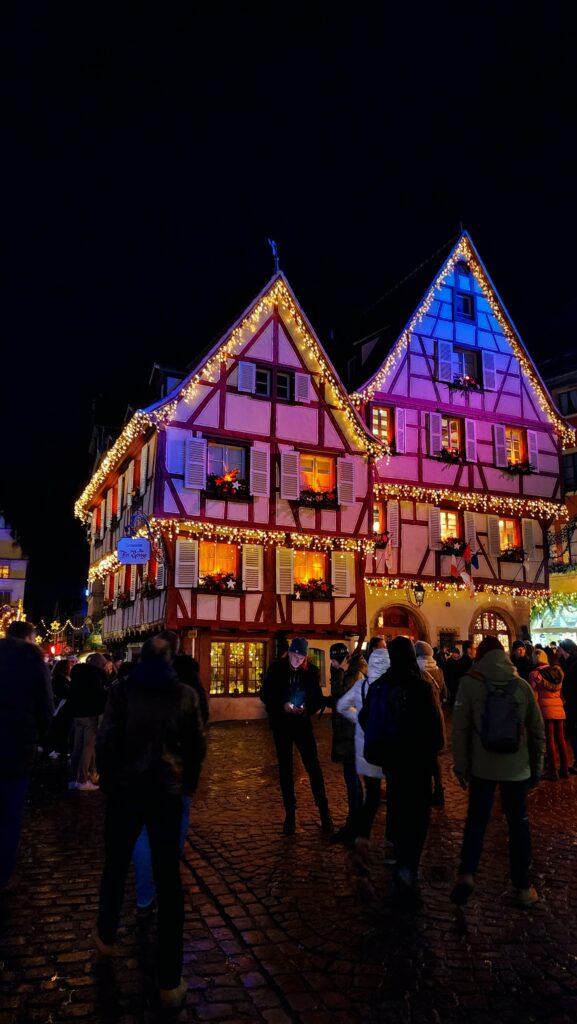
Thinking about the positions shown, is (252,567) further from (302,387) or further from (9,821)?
(9,821)

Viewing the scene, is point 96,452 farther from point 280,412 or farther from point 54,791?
point 54,791

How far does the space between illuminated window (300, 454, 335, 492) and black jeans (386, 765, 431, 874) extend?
62.9 ft

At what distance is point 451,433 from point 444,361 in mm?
2645

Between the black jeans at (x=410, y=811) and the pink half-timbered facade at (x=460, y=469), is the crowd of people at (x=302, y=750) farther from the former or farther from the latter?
the pink half-timbered facade at (x=460, y=469)

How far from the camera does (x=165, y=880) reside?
4043 mm

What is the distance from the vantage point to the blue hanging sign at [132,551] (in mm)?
21141

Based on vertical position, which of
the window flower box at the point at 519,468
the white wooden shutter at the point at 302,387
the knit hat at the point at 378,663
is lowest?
the knit hat at the point at 378,663

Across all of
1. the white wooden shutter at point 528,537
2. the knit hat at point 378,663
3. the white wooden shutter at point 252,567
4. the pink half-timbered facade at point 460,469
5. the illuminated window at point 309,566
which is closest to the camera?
the knit hat at point 378,663

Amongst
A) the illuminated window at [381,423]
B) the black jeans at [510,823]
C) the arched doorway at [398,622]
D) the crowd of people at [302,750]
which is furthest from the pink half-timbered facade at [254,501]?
the black jeans at [510,823]

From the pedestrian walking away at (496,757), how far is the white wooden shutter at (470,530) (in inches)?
862

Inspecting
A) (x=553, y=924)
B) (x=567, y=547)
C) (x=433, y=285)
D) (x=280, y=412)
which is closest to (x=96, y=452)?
(x=280, y=412)

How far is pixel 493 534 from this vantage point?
27828 millimetres

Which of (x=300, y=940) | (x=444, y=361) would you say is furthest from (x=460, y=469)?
(x=300, y=940)

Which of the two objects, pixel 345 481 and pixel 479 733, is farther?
pixel 345 481
